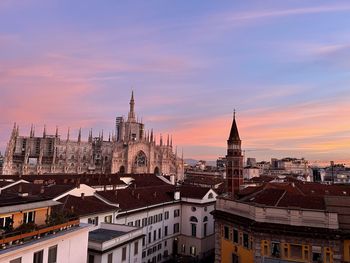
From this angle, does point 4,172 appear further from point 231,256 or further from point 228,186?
point 231,256

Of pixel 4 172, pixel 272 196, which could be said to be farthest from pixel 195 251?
pixel 4 172

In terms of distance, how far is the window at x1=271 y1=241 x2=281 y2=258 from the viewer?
2543 centimetres

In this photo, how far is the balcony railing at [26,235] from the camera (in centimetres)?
1597

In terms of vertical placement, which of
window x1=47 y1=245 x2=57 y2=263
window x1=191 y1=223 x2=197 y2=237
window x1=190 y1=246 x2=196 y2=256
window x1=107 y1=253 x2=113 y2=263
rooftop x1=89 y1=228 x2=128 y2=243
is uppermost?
window x1=47 y1=245 x2=57 y2=263

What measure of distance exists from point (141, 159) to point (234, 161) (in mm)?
68994

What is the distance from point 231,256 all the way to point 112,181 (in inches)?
1337

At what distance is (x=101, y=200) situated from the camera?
122 feet

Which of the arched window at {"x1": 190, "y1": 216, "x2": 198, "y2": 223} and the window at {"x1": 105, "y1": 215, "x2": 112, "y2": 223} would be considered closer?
the window at {"x1": 105, "y1": 215, "x2": 112, "y2": 223}

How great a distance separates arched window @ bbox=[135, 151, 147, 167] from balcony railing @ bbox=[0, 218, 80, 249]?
321 feet

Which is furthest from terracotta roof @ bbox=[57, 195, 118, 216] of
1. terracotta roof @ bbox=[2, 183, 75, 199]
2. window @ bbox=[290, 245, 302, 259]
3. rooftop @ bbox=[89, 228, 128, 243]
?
window @ bbox=[290, 245, 302, 259]

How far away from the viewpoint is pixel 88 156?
130250 millimetres

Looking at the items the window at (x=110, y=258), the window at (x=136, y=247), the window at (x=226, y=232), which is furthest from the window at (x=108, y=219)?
the window at (x=226, y=232)

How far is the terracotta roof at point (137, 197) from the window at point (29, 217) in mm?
17535

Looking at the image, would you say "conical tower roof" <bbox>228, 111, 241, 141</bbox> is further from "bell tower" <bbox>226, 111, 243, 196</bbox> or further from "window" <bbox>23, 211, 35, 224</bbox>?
"window" <bbox>23, 211, 35, 224</bbox>
